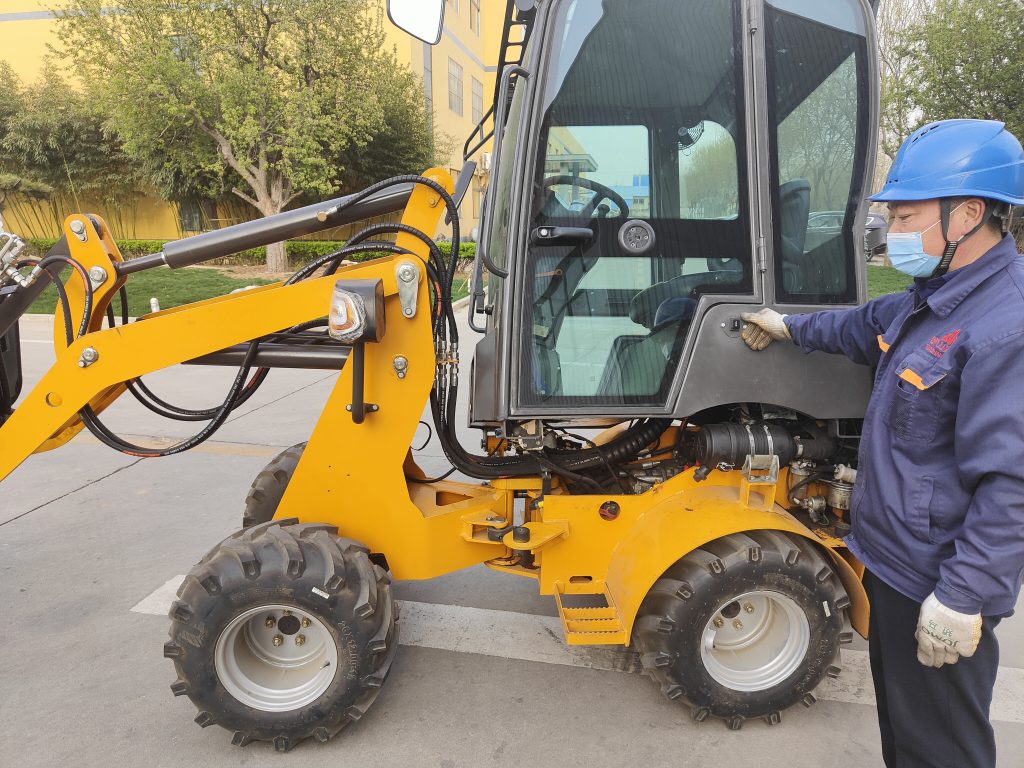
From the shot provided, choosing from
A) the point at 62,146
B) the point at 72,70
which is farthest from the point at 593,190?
the point at 72,70

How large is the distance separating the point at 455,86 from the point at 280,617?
31.2 metres

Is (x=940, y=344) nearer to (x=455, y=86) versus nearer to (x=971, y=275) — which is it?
(x=971, y=275)

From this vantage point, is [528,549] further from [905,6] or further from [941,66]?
[905,6]

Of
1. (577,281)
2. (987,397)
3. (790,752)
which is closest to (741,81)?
(577,281)

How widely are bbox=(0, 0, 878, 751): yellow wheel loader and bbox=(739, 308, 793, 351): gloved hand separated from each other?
45mm

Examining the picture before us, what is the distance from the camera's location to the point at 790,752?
7.75ft

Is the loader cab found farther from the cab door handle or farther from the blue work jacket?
the blue work jacket

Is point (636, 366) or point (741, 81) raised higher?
point (741, 81)

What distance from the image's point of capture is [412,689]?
106 inches

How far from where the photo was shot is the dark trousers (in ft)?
5.32

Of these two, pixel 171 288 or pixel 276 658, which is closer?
pixel 276 658

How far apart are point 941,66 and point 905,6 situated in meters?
6.42

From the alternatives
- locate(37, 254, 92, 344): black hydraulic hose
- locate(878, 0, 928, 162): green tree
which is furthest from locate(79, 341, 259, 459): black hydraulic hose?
locate(878, 0, 928, 162): green tree

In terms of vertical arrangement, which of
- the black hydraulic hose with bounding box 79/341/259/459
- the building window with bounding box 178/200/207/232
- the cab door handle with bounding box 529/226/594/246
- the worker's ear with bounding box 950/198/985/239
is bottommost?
the black hydraulic hose with bounding box 79/341/259/459
